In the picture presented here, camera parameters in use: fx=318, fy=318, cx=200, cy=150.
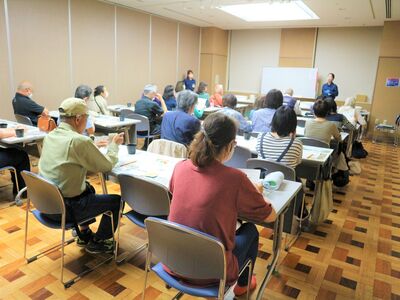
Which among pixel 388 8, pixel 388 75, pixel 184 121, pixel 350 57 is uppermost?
pixel 388 8

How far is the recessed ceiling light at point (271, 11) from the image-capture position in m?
7.09

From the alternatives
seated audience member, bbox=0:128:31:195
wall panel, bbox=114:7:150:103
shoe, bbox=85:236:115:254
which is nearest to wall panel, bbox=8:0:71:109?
wall panel, bbox=114:7:150:103

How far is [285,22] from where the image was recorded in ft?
28.7

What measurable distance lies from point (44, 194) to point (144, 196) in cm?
64

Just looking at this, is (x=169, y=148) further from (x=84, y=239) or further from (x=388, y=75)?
(x=388, y=75)

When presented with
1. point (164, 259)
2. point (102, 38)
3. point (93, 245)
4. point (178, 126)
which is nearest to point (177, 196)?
point (164, 259)

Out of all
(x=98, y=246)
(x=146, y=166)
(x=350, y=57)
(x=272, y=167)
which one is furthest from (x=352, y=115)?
(x=98, y=246)

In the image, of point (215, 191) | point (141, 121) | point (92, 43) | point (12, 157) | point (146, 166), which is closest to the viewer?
point (215, 191)

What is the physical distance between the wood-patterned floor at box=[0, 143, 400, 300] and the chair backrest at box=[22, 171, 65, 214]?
1.82ft

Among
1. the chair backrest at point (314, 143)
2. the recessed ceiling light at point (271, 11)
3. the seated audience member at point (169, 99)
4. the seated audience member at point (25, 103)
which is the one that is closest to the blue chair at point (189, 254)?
the chair backrest at point (314, 143)

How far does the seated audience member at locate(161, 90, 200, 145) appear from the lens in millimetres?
3396

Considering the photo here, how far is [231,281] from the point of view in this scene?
1.55 meters

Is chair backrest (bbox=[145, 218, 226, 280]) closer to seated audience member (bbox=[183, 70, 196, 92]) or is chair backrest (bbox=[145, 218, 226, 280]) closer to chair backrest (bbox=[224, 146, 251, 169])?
chair backrest (bbox=[224, 146, 251, 169])

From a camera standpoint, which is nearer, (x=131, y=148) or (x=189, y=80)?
(x=131, y=148)
